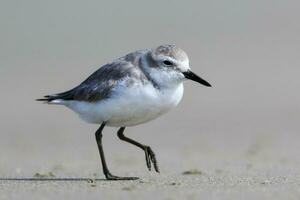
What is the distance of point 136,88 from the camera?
24.0 feet

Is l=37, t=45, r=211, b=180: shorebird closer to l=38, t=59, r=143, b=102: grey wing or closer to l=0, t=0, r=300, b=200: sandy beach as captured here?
l=38, t=59, r=143, b=102: grey wing

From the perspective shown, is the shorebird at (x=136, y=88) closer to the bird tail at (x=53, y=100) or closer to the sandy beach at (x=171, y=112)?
Answer: the bird tail at (x=53, y=100)

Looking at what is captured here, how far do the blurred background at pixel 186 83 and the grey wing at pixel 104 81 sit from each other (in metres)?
0.78

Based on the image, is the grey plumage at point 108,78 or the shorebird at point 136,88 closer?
the shorebird at point 136,88

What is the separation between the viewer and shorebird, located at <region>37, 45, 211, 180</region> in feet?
24.0

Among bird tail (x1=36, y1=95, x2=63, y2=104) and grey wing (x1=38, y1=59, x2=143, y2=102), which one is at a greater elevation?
grey wing (x1=38, y1=59, x2=143, y2=102)

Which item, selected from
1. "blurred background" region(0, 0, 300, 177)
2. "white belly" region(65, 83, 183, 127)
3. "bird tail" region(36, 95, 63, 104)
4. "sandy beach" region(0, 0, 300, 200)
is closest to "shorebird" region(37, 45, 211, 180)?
"white belly" region(65, 83, 183, 127)

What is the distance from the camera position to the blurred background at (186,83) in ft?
31.0

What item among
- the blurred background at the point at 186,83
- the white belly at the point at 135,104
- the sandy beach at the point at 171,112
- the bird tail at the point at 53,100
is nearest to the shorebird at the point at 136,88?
the white belly at the point at 135,104

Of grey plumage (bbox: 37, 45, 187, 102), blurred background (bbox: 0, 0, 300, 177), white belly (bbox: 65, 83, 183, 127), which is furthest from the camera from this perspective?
blurred background (bbox: 0, 0, 300, 177)

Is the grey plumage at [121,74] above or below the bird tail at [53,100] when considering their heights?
above

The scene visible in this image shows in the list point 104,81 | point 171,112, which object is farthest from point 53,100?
point 171,112

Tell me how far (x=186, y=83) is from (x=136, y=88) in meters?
6.17

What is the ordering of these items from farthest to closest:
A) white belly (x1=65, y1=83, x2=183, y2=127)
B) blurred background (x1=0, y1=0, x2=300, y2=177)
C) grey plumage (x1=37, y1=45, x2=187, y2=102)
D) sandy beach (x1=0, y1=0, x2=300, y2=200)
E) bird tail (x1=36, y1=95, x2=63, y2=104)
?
blurred background (x1=0, y1=0, x2=300, y2=177) → bird tail (x1=36, y1=95, x2=63, y2=104) → grey plumage (x1=37, y1=45, x2=187, y2=102) → white belly (x1=65, y1=83, x2=183, y2=127) → sandy beach (x1=0, y1=0, x2=300, y2=200)
